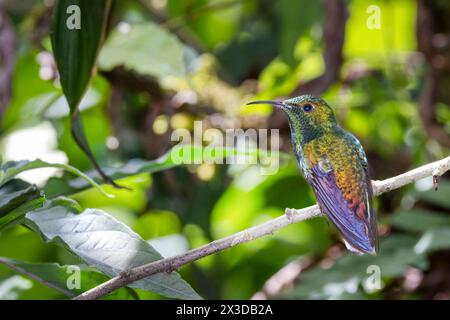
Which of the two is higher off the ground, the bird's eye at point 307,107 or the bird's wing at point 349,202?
the bird's eye at point 307,107

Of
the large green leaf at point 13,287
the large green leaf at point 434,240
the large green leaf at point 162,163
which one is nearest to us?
the large green leaf at point 162,163

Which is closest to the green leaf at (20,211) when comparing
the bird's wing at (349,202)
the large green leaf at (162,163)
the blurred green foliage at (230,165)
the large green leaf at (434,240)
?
the large green leaf at (162,163)

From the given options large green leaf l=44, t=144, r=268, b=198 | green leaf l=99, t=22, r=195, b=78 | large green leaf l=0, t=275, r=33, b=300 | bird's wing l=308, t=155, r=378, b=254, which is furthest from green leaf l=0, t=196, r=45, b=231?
green leaf l=99, t=22, r=195, b=78

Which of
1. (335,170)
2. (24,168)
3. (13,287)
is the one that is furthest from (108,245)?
(13,287)

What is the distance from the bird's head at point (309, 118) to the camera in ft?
3.65

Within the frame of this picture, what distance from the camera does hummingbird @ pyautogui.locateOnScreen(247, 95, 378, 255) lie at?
2.93 ft

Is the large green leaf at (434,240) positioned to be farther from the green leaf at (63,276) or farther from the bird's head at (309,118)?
the bird's head at (309,118)

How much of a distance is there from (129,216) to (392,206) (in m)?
1.10

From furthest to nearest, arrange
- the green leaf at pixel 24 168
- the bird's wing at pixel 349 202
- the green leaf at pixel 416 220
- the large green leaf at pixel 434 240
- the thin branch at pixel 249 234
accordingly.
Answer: the green leaf at pixel 416 220
the large green leaf at pixel 434 240
the green leaf at pixel 24 168
the thin branch at pixel 249 234
the bird's wing at pixel 349 202

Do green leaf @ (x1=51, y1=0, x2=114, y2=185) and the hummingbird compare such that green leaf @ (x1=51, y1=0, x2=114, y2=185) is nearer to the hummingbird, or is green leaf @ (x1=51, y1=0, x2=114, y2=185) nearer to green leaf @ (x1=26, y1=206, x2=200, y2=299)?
Answer: green leaf @ (x1=26, y1=206, x2=200, y2=299)

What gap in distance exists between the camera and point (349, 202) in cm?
97

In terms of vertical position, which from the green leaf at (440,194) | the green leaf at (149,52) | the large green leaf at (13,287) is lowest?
the large green leaf at (13,287)
